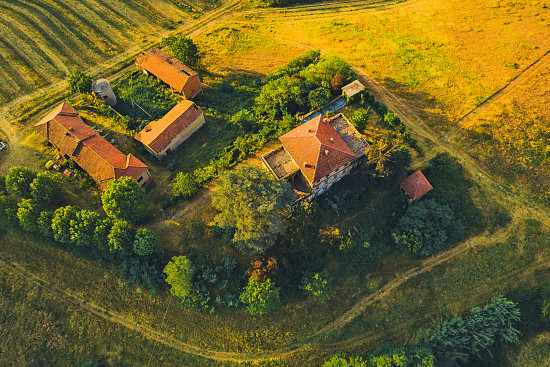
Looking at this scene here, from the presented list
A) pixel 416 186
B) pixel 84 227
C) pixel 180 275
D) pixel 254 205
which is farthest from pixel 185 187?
pixel 416 186

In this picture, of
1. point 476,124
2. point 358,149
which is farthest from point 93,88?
point 476,124

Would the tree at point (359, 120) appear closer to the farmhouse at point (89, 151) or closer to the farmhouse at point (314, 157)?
the farmhouse at point (314, 157)

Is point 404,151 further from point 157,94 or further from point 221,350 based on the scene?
point 157,94

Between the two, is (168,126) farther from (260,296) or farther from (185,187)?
(260,296)

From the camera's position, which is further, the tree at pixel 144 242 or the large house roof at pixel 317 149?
the large house roof at pixel 317 149

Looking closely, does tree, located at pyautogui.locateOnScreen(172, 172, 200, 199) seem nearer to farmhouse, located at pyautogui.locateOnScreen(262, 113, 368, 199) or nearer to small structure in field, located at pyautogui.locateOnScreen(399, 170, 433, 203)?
farmhouse, located at pyautogui.locateOnScreen(262, 113, 368, 199)

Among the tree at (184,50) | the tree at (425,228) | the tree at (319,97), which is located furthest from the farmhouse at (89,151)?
the tree at (425,228)
